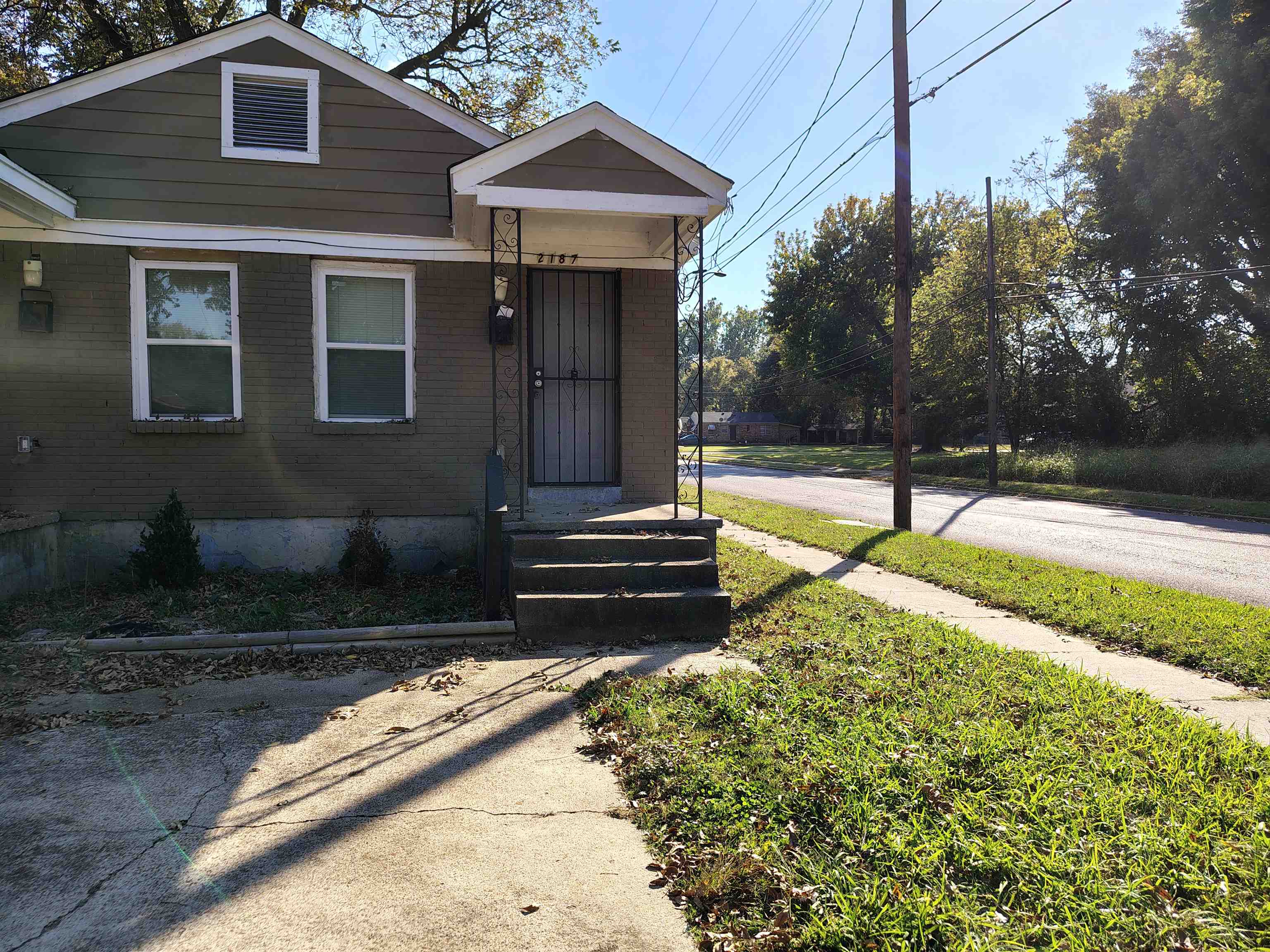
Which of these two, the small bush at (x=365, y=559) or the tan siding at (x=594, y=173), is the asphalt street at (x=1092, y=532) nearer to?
the tan siding at (x=594, y=173)

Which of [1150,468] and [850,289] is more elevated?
[850,289]

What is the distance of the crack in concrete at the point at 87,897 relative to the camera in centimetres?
243

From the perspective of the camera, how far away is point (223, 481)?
7.74 metres

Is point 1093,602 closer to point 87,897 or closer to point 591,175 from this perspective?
point 591,175

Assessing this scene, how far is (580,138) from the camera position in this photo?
6570 mm

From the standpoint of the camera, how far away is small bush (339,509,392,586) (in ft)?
24.6

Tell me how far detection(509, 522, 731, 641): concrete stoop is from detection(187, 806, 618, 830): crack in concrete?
2.57m

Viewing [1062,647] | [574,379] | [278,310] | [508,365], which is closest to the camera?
[1062,647]

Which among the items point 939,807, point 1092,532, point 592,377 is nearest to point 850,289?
point 1092,532

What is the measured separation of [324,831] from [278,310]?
19.4ft

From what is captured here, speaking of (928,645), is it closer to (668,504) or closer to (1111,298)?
(668,504)

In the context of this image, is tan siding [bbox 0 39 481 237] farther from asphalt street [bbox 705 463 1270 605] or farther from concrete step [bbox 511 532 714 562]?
asphalt street [bbox 705 463 1270 605]

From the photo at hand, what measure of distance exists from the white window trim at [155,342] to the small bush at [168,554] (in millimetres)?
1025

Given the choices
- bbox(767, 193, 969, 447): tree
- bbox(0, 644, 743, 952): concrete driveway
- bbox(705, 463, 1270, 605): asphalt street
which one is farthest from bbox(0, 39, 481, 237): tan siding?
bbox(767, 193, 969, 447): tree
